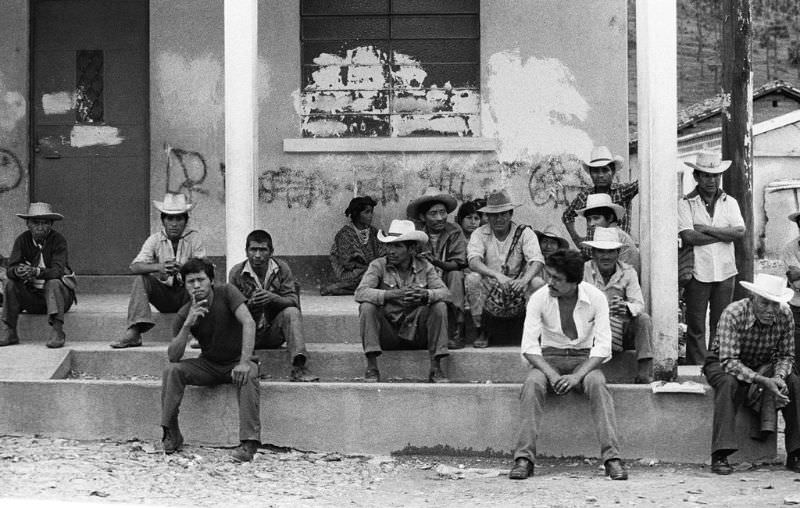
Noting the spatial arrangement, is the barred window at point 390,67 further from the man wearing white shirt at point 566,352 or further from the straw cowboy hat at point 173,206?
the man wearing white shirt at point 566,352

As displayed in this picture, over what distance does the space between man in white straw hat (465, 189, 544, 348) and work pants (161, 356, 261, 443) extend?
2.02 metres

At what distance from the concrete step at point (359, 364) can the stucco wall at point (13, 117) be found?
298cm

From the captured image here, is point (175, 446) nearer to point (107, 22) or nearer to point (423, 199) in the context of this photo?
point (423, 199)

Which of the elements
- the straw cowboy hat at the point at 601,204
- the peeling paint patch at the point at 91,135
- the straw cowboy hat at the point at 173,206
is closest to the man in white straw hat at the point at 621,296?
the straw cowboy hat at the point at 601,204

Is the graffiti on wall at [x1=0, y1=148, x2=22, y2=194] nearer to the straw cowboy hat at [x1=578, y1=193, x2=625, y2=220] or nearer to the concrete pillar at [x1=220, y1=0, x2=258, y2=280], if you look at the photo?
the concrete pillar at [x1=220, y1=0, x2=258, y2=280]

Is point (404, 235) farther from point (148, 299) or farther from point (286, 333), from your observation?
point (148, 299)

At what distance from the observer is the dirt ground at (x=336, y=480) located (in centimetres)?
727

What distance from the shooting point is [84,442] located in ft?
28.4

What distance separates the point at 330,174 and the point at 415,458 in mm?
4102

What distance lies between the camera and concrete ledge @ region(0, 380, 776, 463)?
8.48 metres

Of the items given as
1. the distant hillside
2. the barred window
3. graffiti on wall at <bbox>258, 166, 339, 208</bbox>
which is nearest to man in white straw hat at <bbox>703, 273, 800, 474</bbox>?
the barred window

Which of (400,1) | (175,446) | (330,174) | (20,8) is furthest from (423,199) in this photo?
(20,8)

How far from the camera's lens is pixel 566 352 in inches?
330

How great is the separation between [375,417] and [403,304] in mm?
951
